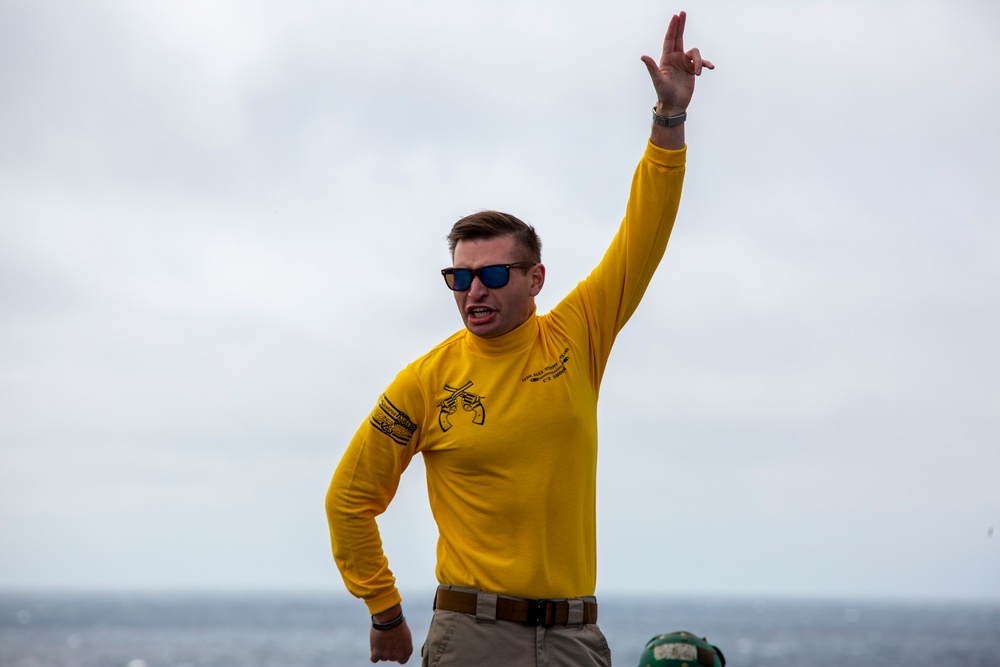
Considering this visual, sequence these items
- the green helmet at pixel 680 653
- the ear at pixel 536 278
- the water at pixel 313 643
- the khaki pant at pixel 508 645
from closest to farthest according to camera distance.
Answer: the green helmet at pixel 680 653 → the khaki pant at pixel 508 645 → the ear at pixel 536 278 → the water at pixel 313 643

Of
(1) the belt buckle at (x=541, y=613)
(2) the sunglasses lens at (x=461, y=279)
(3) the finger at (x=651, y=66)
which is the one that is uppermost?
(3) the finger at (x=651, y=66)

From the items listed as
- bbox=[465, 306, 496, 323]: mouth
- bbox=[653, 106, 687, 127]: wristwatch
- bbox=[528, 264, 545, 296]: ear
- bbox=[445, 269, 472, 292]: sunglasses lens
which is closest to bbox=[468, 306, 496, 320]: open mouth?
bbox=[465, 306, 496, 323]: mouth

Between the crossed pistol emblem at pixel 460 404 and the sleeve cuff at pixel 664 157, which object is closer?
the crossed pistol emblem at pixel 460 404

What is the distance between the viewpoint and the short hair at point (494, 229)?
511cm

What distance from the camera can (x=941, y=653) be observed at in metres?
77.0

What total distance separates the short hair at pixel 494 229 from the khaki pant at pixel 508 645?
1.55m

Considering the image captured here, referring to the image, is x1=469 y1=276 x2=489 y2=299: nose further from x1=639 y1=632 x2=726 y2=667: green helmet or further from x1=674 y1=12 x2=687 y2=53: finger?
x1=639 y1=632 x2=726 y2=667: green helmet

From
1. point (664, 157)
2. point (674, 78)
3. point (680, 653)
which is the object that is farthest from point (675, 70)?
point (680, 653)

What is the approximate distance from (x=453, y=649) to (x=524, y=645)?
0.29 m

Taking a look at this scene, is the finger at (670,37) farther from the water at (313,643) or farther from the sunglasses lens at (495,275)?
the water at (313,643)

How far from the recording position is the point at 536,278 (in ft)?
17.1

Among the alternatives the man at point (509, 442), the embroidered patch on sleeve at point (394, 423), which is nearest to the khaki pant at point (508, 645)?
the man at point (509, 442)

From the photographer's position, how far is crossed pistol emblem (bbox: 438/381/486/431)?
4.94 metres

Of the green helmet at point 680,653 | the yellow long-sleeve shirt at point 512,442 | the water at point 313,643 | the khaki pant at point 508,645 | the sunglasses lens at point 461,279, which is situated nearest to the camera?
the green helmet at point 680,653
